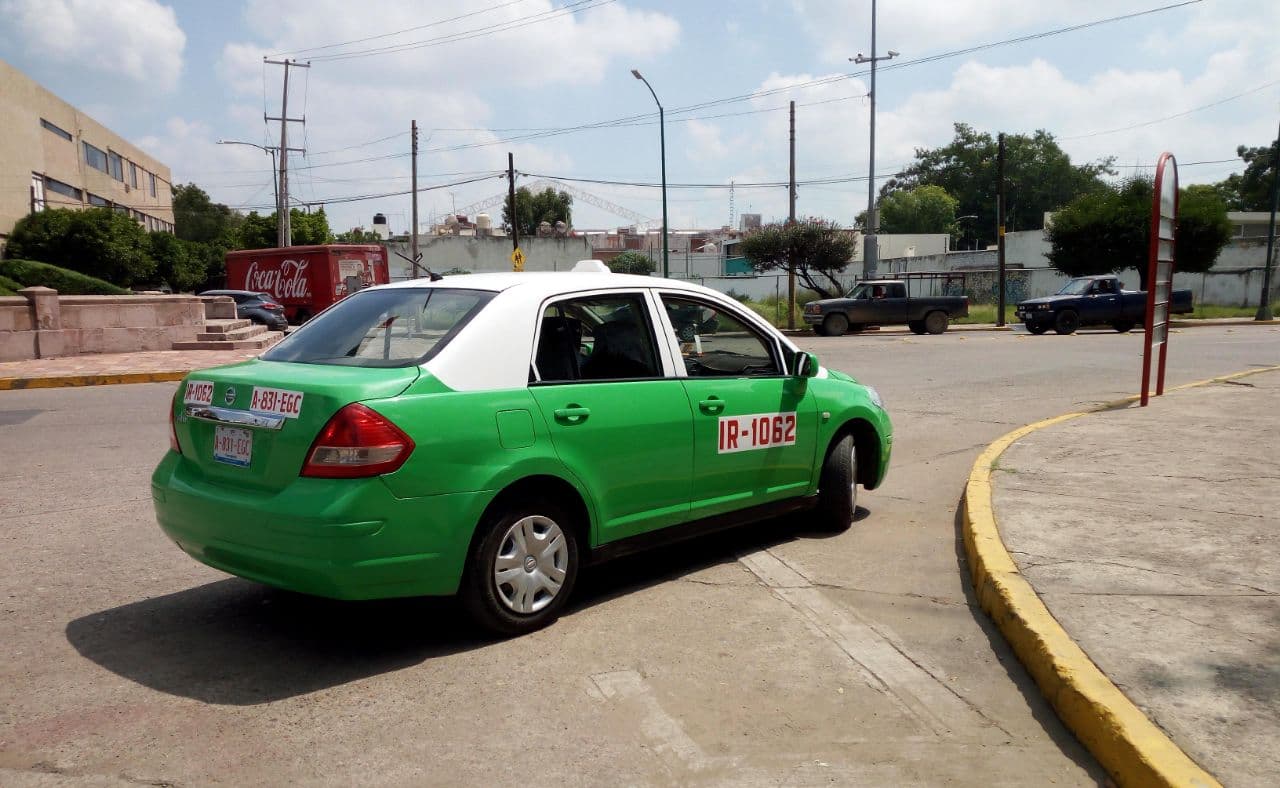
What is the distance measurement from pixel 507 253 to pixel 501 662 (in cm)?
6649

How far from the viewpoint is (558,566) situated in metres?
4.68

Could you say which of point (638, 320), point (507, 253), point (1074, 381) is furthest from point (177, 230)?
point (638, 320)

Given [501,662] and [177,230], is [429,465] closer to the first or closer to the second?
[501,662]

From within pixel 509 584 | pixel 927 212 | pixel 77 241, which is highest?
pixel 927 212

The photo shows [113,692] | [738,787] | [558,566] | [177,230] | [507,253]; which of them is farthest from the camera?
[177,230]

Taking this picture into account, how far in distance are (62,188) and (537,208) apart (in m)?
48.0

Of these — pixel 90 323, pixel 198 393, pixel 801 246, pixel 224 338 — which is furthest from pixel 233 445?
pixel 801 246

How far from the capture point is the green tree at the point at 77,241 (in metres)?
44.5

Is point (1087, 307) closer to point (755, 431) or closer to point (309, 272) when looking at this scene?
point (309, 272)

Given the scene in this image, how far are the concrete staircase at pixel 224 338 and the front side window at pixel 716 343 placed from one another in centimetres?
1743

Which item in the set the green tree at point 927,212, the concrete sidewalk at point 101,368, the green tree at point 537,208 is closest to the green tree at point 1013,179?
the green tree at point 927,212

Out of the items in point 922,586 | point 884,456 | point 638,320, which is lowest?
point 922,586

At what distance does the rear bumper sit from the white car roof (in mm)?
534

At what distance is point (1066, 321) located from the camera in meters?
30.9
